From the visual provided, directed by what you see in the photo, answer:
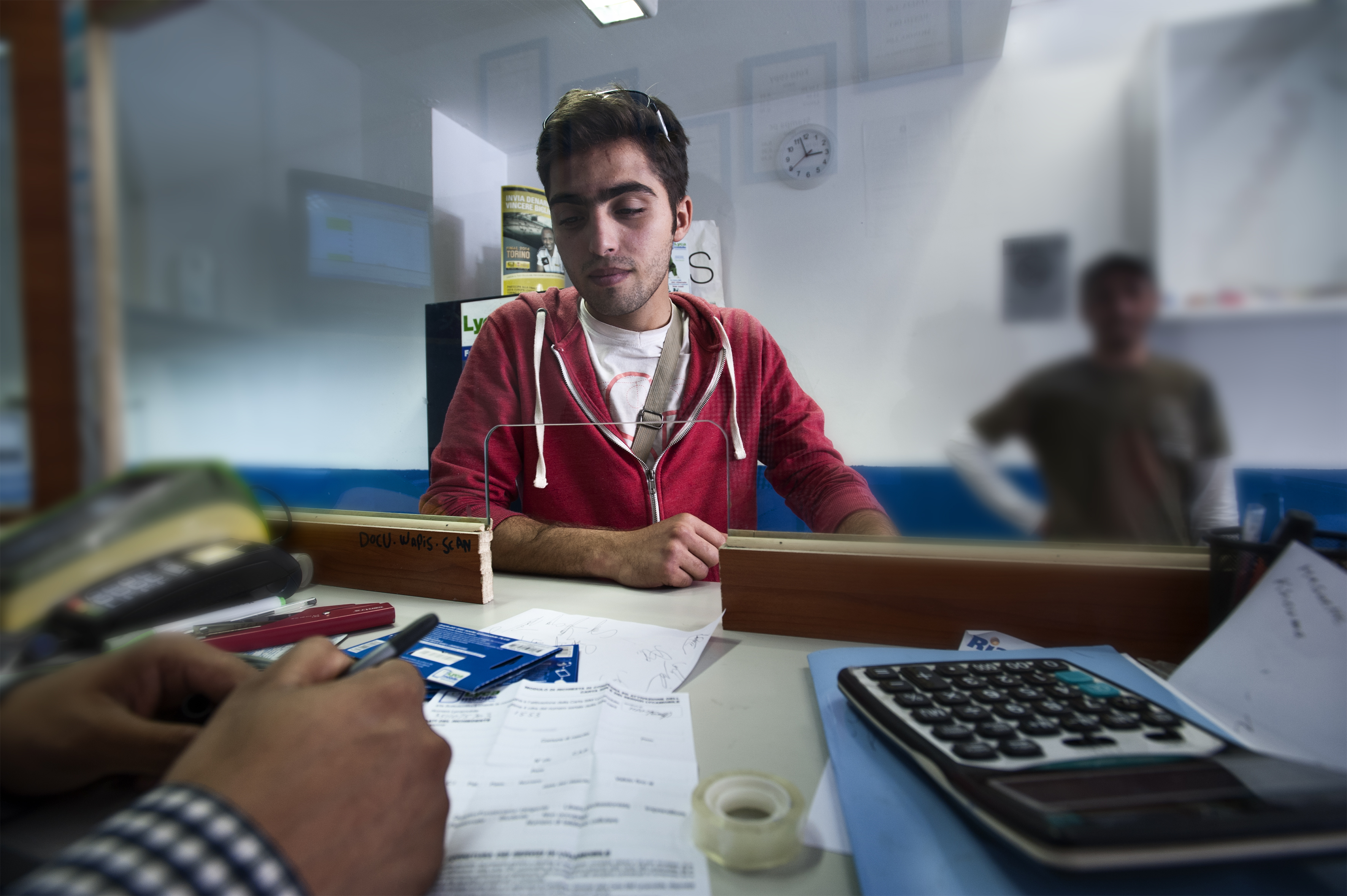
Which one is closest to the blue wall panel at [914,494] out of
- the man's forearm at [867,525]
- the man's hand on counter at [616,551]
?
the man's forearm at [867,525]

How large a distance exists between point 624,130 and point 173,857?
0.70m

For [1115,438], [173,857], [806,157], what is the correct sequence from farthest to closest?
[806,157] → [1115,438] → [173,857]

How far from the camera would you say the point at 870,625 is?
56 centimetres

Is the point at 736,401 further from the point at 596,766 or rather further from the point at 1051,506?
the point at 596,766

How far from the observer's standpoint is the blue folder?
242 millimetres

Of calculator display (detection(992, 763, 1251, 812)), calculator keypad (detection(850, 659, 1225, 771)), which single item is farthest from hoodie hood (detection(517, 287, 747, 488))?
calculator display (detection(992, 763, 1251, 812))

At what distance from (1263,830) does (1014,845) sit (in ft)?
0.30

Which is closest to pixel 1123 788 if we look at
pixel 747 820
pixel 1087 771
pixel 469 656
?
pixel 1087 771

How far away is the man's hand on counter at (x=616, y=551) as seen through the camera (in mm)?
748

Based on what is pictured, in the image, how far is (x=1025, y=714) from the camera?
342 millimetres

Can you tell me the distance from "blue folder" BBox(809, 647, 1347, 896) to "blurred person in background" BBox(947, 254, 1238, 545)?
0.17 metres

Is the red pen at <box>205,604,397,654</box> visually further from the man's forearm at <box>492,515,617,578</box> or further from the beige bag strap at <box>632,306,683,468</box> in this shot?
the beige bag strap at <box>632,306,683,468</box>

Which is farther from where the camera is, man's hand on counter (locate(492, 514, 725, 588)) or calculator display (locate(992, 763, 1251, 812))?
man's hand on counter (locate(492, 514, 725, 588))

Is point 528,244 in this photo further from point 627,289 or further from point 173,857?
point 173,857
